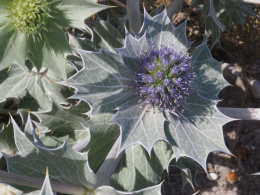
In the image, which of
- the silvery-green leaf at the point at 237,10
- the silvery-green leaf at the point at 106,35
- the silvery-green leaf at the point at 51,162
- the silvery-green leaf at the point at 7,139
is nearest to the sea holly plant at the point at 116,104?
the silvery-green leaf at the point at 51,162

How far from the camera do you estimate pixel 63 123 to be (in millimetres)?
1603

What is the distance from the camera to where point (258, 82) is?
224cm

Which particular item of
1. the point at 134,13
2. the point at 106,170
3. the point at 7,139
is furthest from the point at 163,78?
the point at 7,139

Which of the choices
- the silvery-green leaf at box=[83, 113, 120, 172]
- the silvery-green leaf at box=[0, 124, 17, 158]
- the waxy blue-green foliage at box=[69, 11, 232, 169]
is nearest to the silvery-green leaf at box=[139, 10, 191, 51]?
the waxy blue-green foliage at box=[69, 11, 232, 169]

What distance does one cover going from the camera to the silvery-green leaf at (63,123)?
61.6 inches

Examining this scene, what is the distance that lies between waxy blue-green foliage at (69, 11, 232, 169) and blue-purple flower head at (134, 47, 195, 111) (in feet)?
0.09

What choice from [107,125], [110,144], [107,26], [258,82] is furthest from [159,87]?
[258,82]

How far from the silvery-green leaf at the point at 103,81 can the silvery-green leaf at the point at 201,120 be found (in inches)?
10.3

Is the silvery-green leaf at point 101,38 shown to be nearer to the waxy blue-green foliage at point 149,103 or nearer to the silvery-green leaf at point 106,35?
the silvery-green leaf at point 106,35

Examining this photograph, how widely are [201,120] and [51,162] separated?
0.73 metres

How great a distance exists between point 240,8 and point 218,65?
65 centimetres

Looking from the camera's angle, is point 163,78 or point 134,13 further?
point 134,13

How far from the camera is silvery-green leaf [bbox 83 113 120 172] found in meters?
1.46

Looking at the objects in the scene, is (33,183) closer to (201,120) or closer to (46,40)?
(46,40)
